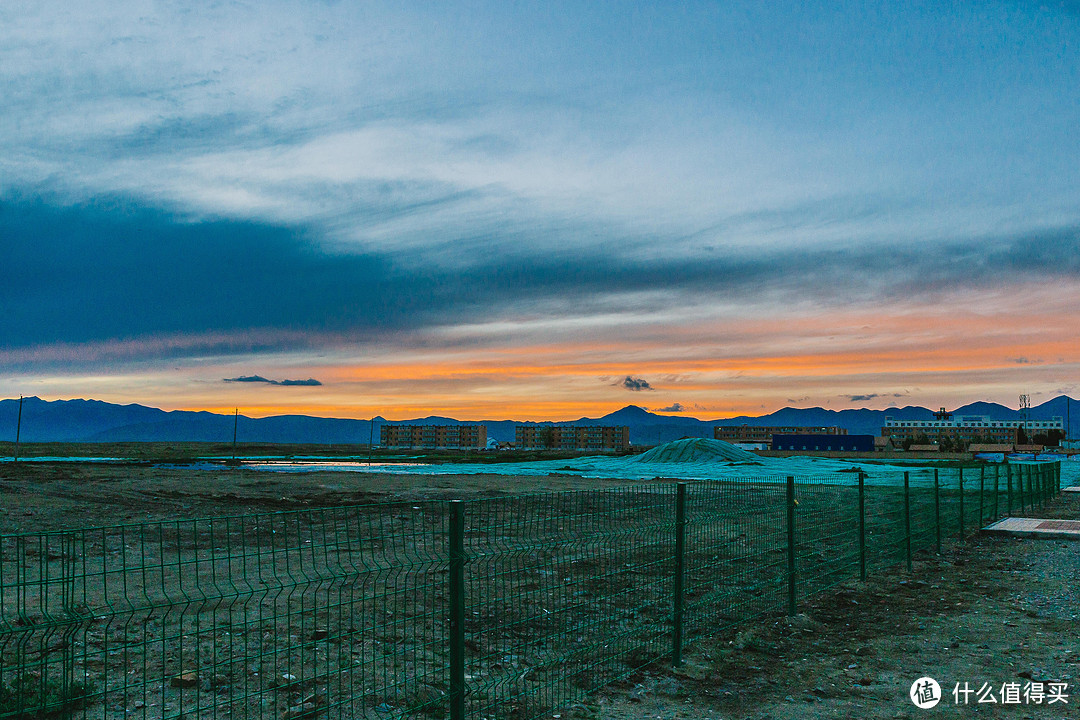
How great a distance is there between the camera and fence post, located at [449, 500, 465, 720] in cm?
555

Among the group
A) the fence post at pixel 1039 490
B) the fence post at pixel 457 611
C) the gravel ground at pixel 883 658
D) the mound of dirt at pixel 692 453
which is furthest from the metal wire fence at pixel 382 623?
the mound of dirt at pixel 692 453

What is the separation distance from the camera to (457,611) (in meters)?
5.57

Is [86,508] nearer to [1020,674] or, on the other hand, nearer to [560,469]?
[1020,674]

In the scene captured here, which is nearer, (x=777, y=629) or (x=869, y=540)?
(x=777, y=629)

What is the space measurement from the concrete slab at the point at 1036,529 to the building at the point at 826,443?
12464 cm

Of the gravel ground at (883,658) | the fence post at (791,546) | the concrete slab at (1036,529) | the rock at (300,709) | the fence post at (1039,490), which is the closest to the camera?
the rock at (300,709)

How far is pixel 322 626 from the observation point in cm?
959

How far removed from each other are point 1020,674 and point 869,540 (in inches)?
259

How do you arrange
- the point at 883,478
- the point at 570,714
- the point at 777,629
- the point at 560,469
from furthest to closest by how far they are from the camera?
the point at 560,469
the point at 883,478
the point at 777,629
the point at 570,714

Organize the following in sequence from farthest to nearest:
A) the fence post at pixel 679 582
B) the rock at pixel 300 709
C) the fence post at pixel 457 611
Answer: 1. the fence post at pixel 679 582
2. the rock at pixel 300 709
3. the fence post at pixel 457 611

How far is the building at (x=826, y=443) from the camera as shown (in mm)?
140875

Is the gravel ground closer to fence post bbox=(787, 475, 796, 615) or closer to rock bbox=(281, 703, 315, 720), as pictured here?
fence post bbox=(787, 475, 796, 615)

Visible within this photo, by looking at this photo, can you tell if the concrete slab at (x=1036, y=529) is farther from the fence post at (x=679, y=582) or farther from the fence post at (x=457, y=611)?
the fence post at (x=457, y=611)

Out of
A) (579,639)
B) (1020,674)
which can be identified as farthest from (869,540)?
(579,639)
